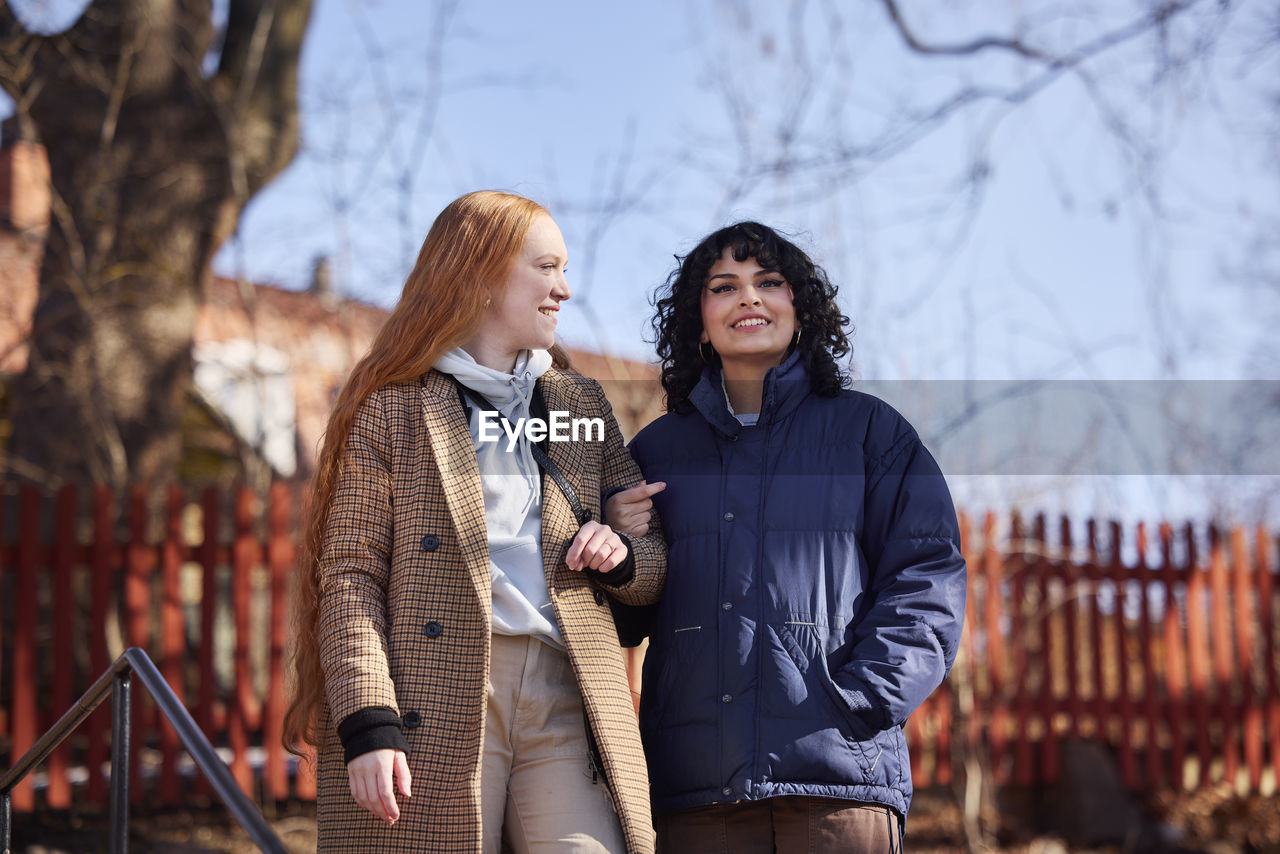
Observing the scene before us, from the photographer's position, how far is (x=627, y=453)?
2514mm

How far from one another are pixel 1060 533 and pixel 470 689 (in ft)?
19.0

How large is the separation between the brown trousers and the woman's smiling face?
94cm

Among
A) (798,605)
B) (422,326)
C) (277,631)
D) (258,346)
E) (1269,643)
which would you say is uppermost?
(258,346)

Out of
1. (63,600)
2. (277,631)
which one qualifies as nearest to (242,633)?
(277,631)

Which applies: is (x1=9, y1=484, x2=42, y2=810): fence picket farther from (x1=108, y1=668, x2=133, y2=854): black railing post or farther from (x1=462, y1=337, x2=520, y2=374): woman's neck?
(x1=462, y1=337, x2=520, y2=374): woman's neck

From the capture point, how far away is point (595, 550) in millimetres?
2109

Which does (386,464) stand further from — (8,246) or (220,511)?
(8,246)

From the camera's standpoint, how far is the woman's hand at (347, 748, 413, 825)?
190cm

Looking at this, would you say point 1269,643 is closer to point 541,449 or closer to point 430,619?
point 541,449

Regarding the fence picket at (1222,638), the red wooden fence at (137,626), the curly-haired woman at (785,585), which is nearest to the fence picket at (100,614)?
the red wooden fence at (137,626)

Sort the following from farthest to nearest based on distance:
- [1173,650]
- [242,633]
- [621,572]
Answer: [1173,650]
[242,633]
[621,572]

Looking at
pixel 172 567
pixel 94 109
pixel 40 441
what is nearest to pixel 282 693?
pixel 172 567

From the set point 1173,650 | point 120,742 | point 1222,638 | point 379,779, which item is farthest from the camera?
point 1222,638

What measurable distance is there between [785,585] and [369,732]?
842 millimetres
